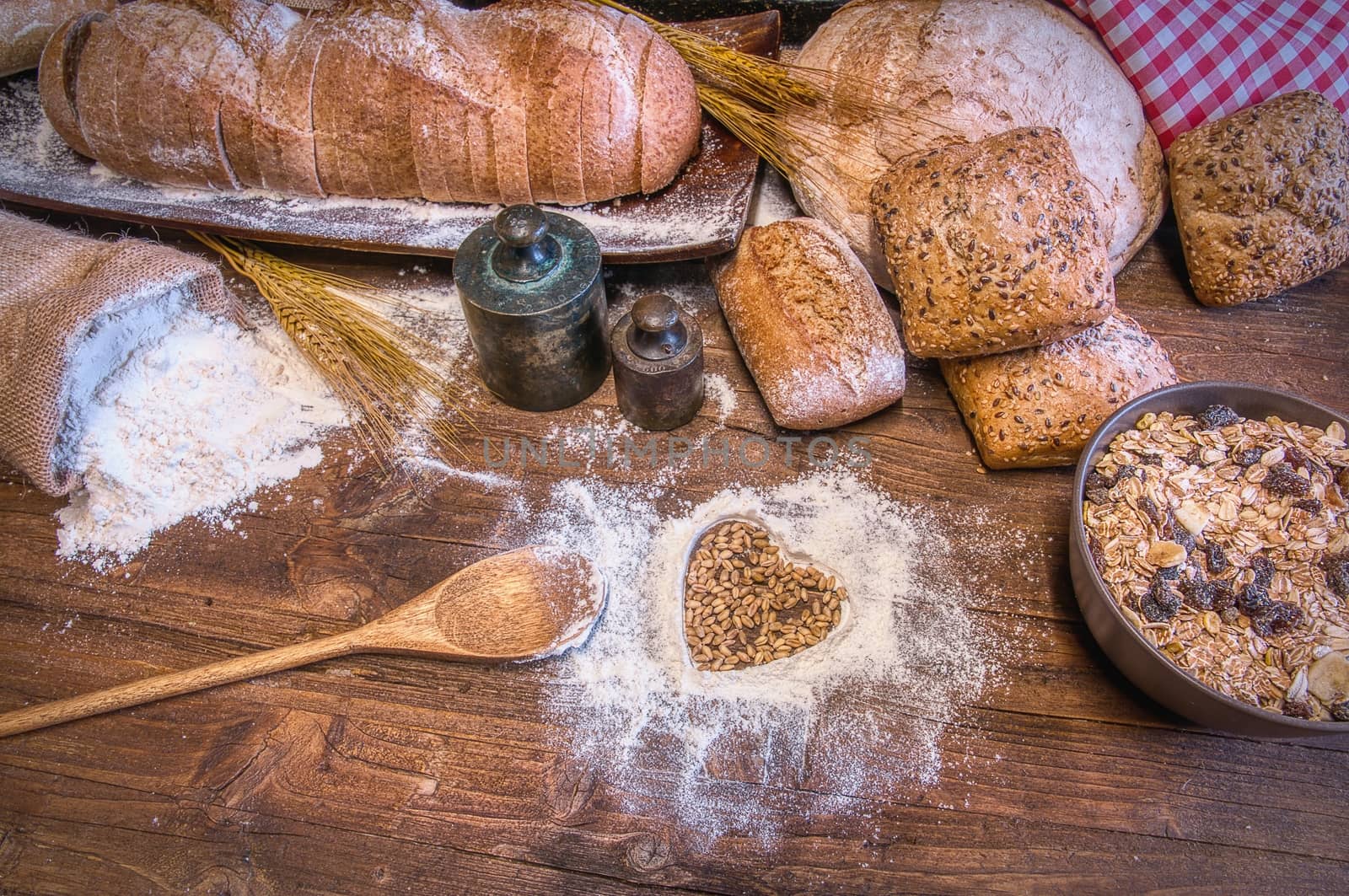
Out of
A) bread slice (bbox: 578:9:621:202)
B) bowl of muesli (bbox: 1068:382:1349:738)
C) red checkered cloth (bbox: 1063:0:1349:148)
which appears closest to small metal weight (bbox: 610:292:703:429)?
bread slice (bbox: 578:9:621:202)

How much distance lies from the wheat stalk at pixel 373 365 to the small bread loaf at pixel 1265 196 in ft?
6.49

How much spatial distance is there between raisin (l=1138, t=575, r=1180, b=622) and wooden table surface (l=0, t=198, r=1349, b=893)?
260 mm

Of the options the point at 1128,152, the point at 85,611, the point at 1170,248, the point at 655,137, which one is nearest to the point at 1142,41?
the point at 1128,152

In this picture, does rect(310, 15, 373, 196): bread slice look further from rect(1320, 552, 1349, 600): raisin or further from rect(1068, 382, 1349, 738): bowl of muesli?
rect(1320, 552, 1349, 600): raisin

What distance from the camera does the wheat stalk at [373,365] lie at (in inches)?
85.1

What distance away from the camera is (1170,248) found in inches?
96.6

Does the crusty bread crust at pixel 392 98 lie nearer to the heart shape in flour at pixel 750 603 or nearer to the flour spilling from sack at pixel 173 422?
the flour spilling from sack at pixel 173 422

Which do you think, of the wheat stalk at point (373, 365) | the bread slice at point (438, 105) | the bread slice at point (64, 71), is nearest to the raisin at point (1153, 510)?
the wheat stalk at point (373, 365)

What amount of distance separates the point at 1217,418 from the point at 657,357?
1.21 m

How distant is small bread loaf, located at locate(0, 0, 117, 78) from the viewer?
2.51 m

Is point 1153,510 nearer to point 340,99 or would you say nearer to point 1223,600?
point 1223,600

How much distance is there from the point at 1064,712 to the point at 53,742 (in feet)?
6.89

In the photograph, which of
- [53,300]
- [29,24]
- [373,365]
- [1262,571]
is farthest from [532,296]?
[29,24]

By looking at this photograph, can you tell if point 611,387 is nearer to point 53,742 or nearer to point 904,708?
point 904,708
